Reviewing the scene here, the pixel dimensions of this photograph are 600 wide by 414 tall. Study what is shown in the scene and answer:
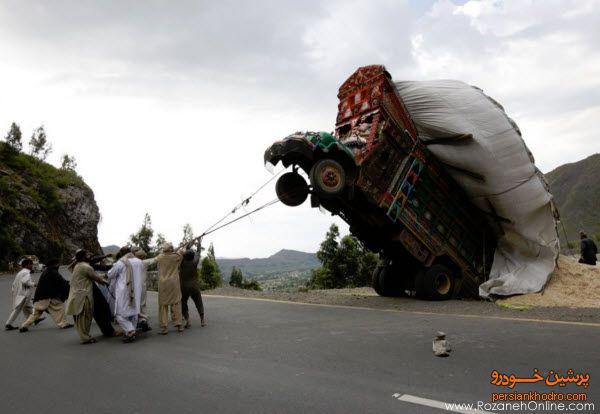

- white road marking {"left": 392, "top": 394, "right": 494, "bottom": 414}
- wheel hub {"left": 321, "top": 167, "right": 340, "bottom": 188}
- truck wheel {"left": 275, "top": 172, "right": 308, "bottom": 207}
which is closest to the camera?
white road marking {"left": 392, "top": 394, "right": 494, "bottom": 414}

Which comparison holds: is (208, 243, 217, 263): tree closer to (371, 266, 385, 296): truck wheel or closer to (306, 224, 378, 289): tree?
(306, 224, 378, 289): tree

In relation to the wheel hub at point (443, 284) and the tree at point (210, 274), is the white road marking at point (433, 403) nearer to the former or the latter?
the wheel hub at point (443, 284)

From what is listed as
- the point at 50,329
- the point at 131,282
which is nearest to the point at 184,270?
the point at 131,282

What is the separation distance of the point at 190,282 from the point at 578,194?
7591 centimetres

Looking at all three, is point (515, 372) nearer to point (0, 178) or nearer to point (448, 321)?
point (448, 321)

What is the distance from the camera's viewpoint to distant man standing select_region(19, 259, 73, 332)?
27.7 ft

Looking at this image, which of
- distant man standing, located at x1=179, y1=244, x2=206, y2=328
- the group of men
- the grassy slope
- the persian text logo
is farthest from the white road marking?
the grassy slope

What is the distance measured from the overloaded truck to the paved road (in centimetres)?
253

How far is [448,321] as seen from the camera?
6840 millimetres

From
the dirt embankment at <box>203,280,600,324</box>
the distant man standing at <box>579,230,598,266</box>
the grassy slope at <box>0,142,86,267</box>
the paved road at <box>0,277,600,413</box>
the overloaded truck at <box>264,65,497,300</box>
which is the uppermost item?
the grassy slope at <box>0,142,86,267</box>

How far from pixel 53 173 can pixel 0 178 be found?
39.5 ft

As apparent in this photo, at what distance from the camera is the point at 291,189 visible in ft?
→ 31.2

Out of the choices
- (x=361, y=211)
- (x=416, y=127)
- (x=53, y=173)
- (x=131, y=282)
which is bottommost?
(x=131, y=282)

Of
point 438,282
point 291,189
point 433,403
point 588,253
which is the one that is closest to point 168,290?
point 291,189
